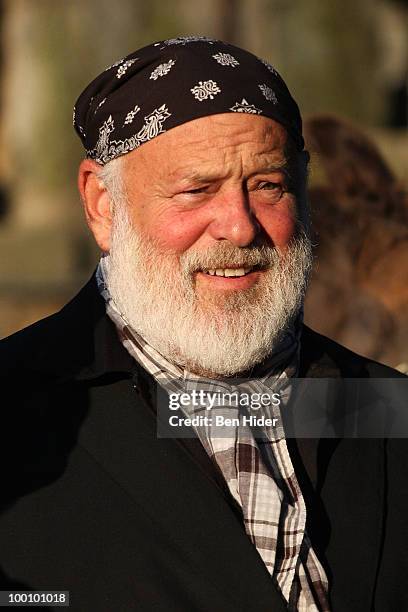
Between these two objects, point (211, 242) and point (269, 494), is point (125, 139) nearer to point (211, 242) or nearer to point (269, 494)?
point (211, 242)

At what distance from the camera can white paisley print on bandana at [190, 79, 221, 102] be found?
291 centimetres

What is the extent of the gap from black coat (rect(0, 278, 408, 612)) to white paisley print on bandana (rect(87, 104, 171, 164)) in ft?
1.20

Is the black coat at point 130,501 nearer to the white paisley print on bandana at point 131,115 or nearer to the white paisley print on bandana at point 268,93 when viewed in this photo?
the white paisley print on bandana at point 131,115

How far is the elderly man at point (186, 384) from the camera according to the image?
2.66 meters

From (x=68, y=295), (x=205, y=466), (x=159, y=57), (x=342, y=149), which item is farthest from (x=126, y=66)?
(x=68, y=295)

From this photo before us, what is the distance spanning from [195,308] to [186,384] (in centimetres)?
19

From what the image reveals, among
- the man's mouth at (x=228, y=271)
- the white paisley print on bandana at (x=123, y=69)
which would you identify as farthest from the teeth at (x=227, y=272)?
the white paisley print on bandana at (x=123, y=69)

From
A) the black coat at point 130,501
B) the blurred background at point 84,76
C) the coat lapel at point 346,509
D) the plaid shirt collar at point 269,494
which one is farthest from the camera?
the blurred background at point 84,76

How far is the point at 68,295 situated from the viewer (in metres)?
9.29

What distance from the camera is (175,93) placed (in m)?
2.94

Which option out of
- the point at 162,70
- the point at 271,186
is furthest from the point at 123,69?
the point at 271,186

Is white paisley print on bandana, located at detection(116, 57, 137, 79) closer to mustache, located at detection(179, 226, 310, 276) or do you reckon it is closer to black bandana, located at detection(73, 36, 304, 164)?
black bandana, located at detection(73, 36, 304, 164)

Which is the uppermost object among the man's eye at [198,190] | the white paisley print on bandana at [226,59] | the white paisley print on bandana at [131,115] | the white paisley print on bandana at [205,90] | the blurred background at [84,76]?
the blurred background at [84,76]

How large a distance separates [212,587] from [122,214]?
3.21 feet
